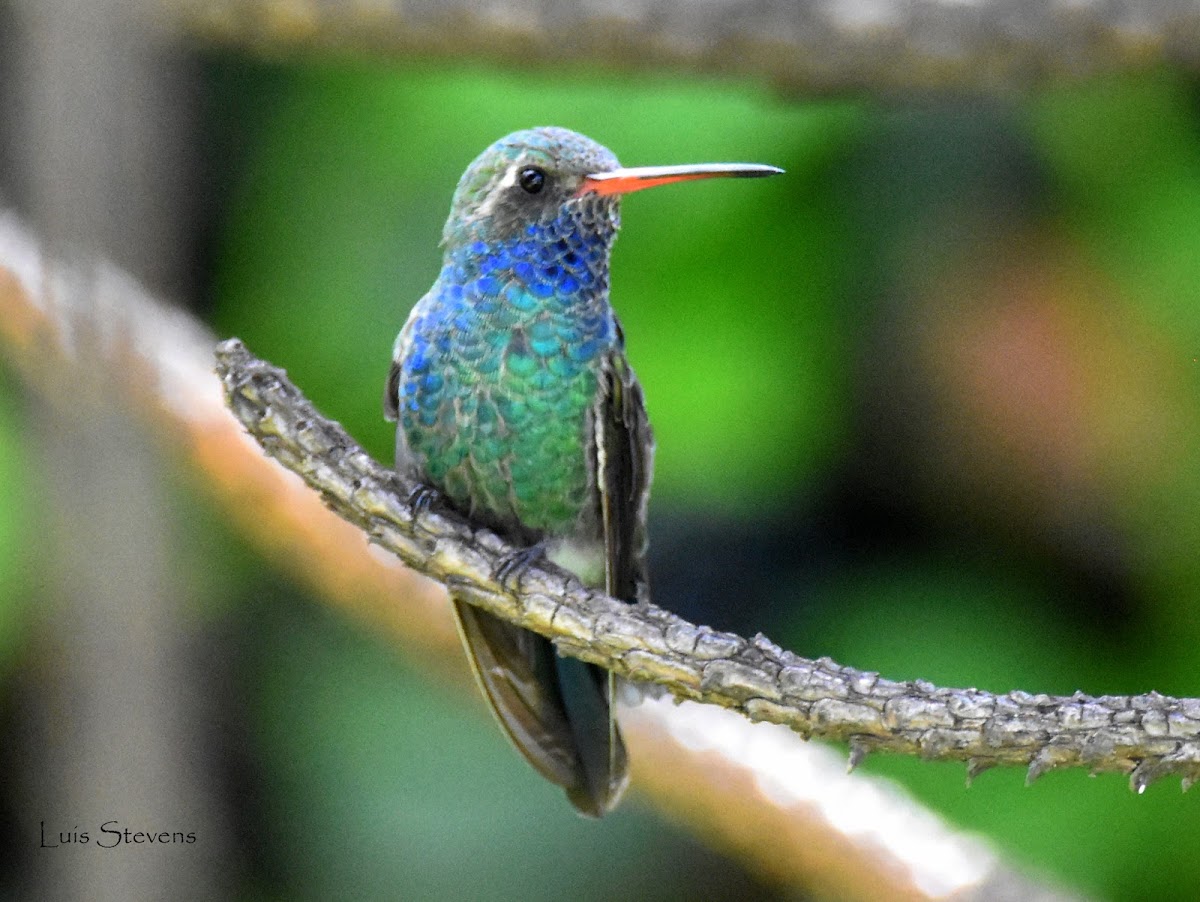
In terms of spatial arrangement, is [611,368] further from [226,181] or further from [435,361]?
[226,181]

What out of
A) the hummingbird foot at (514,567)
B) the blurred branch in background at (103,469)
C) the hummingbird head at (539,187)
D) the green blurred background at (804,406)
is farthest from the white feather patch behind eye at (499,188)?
the green blurred background at (804,406)

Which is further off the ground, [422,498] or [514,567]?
[422,498]

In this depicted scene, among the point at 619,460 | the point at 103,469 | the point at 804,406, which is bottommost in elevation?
the point at 619,460

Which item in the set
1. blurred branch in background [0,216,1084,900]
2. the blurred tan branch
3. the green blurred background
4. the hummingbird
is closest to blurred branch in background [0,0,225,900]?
blurred branch in background [0,216,1084,900]

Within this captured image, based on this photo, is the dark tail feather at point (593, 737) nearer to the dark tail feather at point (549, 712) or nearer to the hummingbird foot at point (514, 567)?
the dark tail feather at point (549, 712)

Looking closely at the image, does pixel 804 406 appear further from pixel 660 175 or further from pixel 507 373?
pixel 660 175

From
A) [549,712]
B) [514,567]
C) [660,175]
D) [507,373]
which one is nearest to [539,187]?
[507,373]
